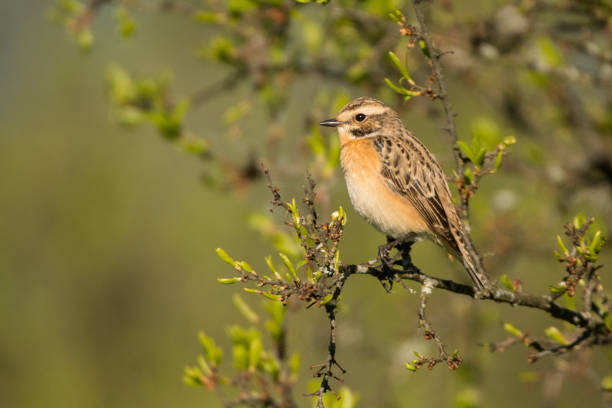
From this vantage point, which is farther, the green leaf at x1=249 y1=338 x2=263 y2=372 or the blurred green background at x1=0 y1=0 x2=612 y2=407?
the blurred green background at x1=0 y1=0 x2=612 y2=407

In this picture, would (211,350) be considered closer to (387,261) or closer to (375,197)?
(387,261)

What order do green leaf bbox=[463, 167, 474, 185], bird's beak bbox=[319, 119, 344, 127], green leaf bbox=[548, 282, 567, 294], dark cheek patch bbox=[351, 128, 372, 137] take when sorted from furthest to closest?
dark cheek patch bbox=[351, 128, 372, 137], bird's beak bbox=[319, 119, 344, 127], green leaf bbox=[463, 167, 474, 185], green leaf bbox=[548, 282, 567, 294]

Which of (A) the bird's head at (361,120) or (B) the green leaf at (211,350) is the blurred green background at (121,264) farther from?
(B) the green leaf at (211,350)

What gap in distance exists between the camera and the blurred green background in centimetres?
1123

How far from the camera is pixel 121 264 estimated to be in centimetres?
1288

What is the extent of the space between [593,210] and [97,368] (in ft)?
25.8

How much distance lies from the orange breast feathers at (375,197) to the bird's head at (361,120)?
115 mm

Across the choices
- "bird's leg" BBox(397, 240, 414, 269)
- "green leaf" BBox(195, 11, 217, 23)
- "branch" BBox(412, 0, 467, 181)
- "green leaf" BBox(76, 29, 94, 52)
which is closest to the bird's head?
"bird's leg" BBox(397, 240, 414, 269)

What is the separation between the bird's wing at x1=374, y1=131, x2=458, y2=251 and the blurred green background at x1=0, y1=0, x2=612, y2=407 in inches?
134

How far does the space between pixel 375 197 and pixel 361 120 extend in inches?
31.9

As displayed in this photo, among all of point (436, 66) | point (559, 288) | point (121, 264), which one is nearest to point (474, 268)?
point (559, 288)

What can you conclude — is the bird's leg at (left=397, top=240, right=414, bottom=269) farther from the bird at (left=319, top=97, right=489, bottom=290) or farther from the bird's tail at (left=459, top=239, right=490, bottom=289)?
the bird's tail at (left=459, top=239, right=490, bottom=289)

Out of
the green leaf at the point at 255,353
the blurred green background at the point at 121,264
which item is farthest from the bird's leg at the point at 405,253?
the blurred green background at the point at 121,264

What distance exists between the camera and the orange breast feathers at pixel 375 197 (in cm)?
589
